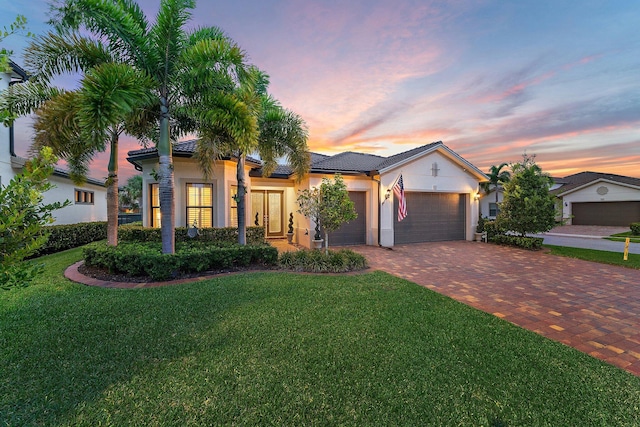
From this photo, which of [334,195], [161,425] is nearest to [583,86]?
[334,195]

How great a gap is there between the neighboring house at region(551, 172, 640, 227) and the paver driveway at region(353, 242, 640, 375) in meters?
17.2

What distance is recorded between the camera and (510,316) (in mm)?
4785

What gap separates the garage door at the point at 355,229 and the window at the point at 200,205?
218 inches

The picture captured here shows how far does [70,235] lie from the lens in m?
11.2

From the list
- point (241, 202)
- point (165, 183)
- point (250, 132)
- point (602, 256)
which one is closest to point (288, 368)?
point (250, 132)

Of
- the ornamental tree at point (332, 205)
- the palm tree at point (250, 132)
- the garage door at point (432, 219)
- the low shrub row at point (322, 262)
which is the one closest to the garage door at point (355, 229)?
the garage door at point (432, 219)

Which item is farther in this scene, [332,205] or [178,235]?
[178,235]

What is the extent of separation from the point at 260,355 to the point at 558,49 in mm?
12776

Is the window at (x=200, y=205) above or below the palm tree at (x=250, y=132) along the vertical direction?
below

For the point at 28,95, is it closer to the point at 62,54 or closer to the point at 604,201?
the point at 62,54

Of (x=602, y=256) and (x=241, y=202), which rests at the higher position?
(x=241, y=202)

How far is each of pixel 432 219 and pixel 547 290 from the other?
806cm

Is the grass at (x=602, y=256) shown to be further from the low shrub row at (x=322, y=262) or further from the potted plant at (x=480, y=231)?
the low shrub row at (x=322, y=262)

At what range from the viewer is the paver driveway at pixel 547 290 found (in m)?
4.06
